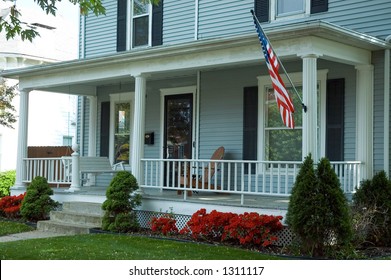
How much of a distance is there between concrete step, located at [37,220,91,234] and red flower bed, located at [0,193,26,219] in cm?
150

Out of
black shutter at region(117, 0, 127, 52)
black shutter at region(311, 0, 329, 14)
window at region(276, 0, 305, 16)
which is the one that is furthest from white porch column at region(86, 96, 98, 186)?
black shutter at region(311, 0, 329, 14)

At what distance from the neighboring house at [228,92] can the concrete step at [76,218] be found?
690 mm

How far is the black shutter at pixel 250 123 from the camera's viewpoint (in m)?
11.9

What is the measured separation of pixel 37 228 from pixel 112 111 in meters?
4.22

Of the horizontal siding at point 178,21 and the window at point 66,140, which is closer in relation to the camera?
the horizontal siding at point 178,21

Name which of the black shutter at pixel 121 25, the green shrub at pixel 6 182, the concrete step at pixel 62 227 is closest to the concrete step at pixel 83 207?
the concrete step at pixel 62 227

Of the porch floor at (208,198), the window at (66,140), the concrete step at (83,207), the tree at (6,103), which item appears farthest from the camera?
the window at (66,140)

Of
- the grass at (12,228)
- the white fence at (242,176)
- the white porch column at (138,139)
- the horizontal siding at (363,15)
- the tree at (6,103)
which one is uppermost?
the horizontal siding at (363,15)

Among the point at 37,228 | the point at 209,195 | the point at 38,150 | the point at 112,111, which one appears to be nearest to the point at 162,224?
the point at 209,195

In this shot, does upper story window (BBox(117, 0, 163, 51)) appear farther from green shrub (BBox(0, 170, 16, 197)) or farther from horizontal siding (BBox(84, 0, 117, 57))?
green shrub (BBox(0, 170, 16, 197))

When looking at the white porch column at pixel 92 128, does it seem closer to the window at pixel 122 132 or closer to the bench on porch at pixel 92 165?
the window at pixel 122 132

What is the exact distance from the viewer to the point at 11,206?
13.4 meters

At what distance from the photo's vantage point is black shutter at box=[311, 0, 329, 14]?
11242mm

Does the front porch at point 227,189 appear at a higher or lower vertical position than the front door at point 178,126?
lower
